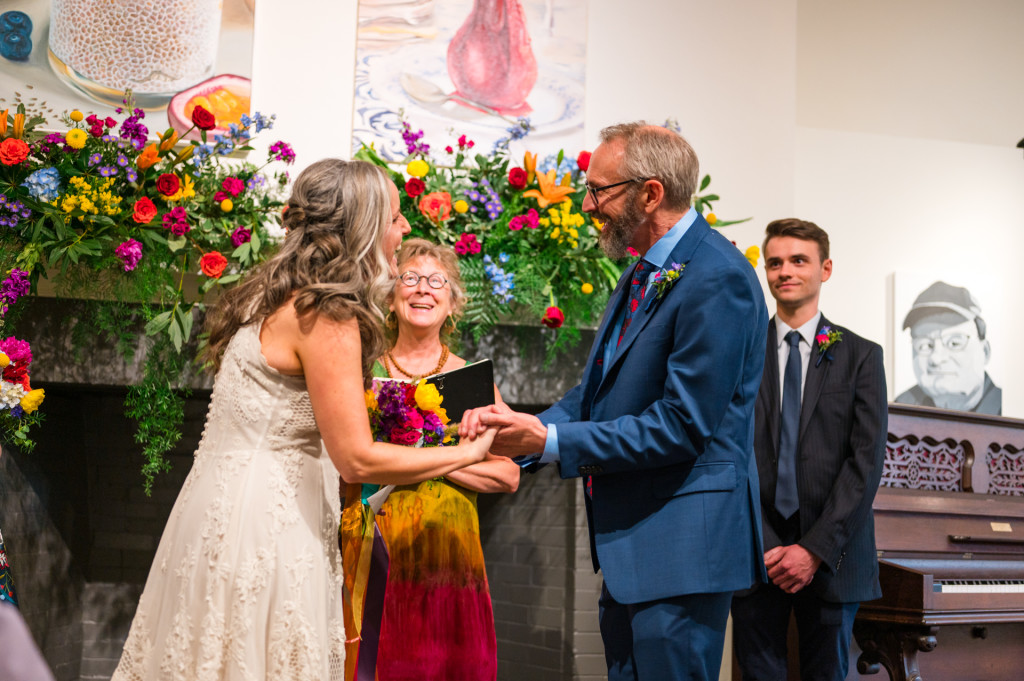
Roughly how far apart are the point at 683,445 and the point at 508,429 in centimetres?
42

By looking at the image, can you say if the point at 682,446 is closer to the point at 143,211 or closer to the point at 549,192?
the point at 549,192

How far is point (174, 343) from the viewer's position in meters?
3.29

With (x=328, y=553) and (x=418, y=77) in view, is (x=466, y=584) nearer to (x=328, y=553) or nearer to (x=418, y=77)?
(x=328, y=553)

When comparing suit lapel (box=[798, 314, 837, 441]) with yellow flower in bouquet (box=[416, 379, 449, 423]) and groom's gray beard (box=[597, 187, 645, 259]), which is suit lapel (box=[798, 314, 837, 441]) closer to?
groom's gray beard (box=[597, 187, 645, 259])

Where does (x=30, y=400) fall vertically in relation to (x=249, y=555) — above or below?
above

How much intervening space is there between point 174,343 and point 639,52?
241cm

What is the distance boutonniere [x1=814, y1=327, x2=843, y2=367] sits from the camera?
3012 millimetres

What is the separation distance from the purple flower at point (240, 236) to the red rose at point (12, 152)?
29.1 inches

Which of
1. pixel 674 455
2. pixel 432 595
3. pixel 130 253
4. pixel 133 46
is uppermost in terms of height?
pixel 133 46

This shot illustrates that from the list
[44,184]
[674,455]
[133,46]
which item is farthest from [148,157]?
[674,455]

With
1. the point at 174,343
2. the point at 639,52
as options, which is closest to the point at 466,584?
the point at 174,343

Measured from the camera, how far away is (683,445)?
190 centimetres

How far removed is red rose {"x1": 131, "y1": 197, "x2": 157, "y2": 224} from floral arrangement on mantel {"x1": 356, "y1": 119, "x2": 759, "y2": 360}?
0.81 m

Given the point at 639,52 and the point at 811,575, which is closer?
the point at 811,575
